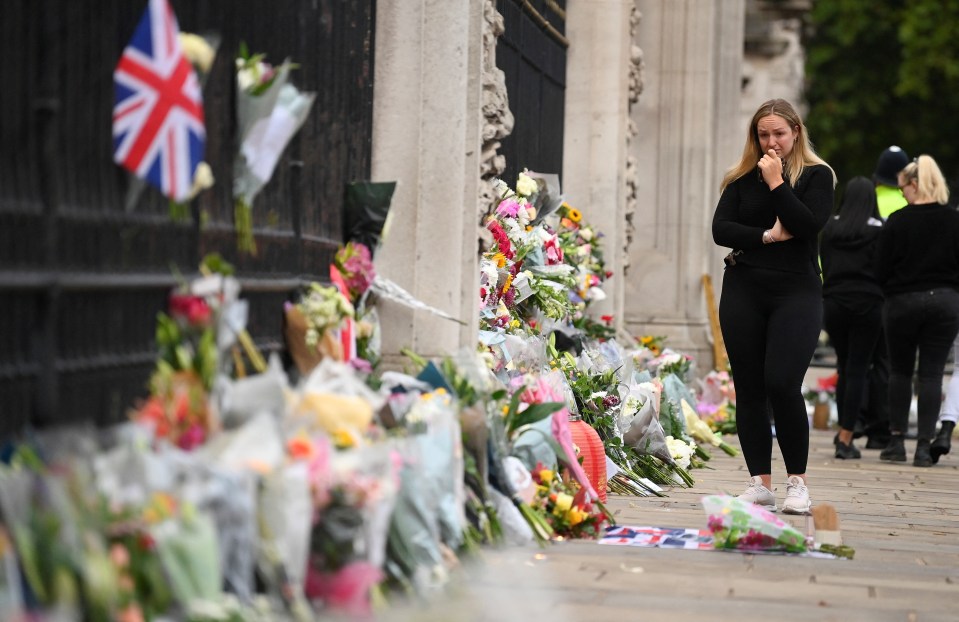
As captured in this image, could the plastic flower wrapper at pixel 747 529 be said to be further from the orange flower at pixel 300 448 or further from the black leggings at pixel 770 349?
the orange flower at pixel 300 448

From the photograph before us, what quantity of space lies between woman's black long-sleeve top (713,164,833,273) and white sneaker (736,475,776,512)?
0.99m

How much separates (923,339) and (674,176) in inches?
182

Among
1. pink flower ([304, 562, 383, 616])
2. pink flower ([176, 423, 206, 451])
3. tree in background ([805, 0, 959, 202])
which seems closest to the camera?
pink flower ([176, 423, 206, 451])

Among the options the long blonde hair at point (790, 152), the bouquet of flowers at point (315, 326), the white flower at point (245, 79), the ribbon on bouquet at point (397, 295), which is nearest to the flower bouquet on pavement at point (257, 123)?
the white flower at point (245, 79)

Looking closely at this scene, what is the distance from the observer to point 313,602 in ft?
15.0

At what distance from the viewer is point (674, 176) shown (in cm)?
1523

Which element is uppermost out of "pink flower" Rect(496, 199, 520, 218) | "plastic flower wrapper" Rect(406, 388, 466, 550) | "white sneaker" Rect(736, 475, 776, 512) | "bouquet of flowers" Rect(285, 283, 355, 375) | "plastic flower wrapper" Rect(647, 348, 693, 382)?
"pink flower" Rect(496, 199, 520, 218)

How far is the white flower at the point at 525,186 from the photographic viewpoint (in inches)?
388

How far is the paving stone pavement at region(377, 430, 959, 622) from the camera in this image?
5.11 metres

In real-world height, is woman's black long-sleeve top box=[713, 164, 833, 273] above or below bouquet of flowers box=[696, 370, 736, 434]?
above

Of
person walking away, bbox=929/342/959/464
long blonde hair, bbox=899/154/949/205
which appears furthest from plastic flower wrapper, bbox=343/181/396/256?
person walking away, bbox=929/342/959/464

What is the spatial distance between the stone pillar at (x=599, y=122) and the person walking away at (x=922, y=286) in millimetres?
2144

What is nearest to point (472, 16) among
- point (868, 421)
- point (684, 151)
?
point (868, 421)

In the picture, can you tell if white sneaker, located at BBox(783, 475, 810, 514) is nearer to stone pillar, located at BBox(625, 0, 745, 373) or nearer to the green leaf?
the green leaf
